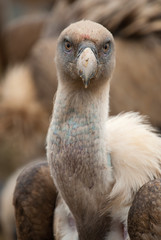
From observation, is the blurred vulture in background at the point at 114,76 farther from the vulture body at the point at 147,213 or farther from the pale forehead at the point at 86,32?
the vulture body at the point at 147,213

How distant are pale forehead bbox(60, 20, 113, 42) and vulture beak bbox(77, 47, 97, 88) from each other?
0.10 meters

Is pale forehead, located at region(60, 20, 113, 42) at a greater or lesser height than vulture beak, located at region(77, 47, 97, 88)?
greater

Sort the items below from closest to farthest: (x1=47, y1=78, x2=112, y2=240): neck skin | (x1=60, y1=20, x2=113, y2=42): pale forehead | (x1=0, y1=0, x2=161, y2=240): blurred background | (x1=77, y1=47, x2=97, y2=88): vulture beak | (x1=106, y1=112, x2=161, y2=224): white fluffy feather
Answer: (x1=77, y1=47, x2=97, y2=88): vulture beak
(x1=60, y1=20, x2=113, y2=42): pale forehead
(x1=47, y1=78, x2=112, y2=240): neck skin
(x1=106, y1=112, x2=161, y2=224): white fluffy feather
(x1=0, y1=0, x2=161, y2=240): blurred background

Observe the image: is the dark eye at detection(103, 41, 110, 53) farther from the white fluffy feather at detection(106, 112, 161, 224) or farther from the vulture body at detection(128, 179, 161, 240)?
the vulture body at detection(128, 179, 161, 240)

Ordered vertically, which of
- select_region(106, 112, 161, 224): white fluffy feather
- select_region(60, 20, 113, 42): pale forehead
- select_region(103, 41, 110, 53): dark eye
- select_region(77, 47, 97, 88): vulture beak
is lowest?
select_region(106, 112, 161, 224): white fluffy feather

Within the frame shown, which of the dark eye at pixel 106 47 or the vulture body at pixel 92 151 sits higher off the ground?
the dark eye at pixel 106 47

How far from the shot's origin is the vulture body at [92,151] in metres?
3.10

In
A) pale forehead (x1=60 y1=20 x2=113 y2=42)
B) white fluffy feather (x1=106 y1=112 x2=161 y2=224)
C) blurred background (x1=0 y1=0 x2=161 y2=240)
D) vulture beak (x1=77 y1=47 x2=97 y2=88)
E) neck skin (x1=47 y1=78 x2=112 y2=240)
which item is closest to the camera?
vulture beak (x1=77 y1=47 x2=97 y2=88)

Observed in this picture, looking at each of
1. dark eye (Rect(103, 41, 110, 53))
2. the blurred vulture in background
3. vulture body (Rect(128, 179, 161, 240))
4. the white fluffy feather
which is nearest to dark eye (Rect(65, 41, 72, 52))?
dark eye (Rect(103, 41, 110, 53))

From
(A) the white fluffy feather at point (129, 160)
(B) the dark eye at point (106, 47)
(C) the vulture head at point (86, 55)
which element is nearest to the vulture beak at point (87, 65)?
(C) the vulture head at point (86, 55)

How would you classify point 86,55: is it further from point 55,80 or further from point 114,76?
point 55,80

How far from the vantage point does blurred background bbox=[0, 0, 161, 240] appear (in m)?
6.08

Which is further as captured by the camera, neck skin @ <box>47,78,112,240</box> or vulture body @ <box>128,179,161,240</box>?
neck skin @ <box>47,78,112,240</box>

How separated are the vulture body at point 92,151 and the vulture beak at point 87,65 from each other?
0.09 feet
